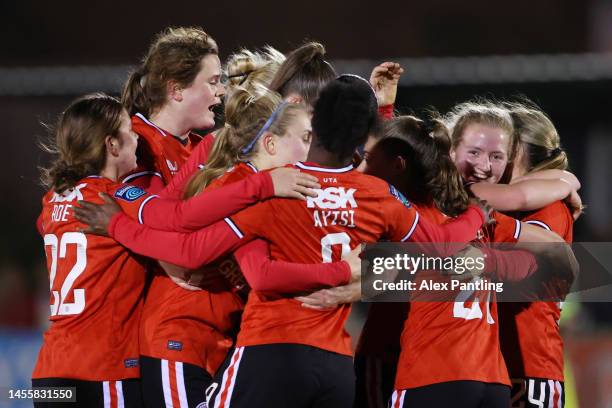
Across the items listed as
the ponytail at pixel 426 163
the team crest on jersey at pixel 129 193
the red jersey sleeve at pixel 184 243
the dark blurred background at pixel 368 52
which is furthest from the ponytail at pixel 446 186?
the dark blurred background at pixel 368 52

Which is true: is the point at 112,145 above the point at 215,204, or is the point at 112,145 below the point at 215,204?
above

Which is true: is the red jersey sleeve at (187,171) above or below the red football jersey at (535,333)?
above

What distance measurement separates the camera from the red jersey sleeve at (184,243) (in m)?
3.30

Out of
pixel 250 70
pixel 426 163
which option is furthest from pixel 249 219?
pixel 250 70

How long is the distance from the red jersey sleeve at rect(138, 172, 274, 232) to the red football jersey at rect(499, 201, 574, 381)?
140cm

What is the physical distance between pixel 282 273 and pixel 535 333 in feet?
4.85

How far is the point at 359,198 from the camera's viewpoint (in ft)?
10.9

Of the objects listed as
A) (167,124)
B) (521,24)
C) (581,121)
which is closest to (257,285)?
(167,124)

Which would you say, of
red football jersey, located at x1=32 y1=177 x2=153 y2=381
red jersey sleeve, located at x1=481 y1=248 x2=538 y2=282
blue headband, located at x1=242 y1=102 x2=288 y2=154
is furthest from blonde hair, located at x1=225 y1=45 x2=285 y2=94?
red jersey sleeve, located at x1=481 y1=248 x2=538 y2=282

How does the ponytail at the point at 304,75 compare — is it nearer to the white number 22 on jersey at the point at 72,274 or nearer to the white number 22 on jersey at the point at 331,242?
the white number 22 on jersey at the point at 331,242

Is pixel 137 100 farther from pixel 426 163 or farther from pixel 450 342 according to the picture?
pixel 450 342

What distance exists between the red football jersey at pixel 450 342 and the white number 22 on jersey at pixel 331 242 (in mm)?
469

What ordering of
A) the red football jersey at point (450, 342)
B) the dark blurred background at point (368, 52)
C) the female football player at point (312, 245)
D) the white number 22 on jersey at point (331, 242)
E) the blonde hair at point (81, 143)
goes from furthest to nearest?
the dark blurred background at point (368, 52), the blonde hair at point (81, 143), the red football jersey at point (450, 342), the white number 22 on jersey at point (331, 242), the female football player at point (312, 245)

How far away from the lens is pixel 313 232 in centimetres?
330
